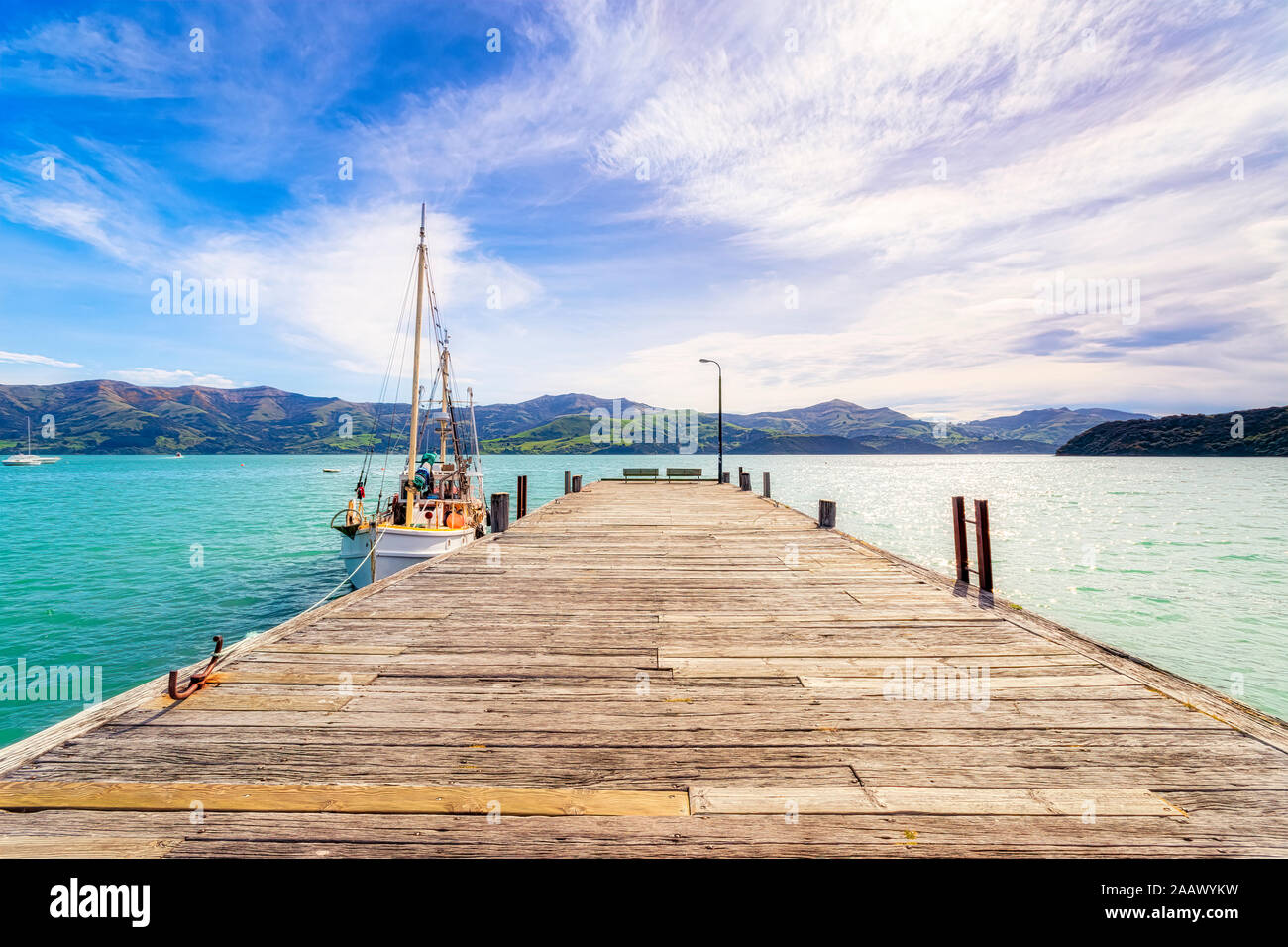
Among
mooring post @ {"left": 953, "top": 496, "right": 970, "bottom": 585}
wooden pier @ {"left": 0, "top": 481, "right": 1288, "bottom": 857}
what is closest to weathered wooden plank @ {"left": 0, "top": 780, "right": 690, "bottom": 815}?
wooden pier @ {"left": 0, "top": 481, "right": 1288, "bottom": 857}

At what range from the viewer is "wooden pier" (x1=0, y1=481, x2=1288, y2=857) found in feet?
9.20

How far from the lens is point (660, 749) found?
362 centimetres

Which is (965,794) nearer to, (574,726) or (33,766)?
(574,726)

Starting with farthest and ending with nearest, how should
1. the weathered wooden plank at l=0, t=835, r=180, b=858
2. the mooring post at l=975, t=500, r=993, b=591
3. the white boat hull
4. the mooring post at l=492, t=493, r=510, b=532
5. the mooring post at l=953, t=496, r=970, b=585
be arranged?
the white boat hull, the mooring post at l=492, t=493, r=510, b=532, the mooring post at l=953, t=496, r=970, b=585, the mooring post at l=975, t=500, r=993, b=591, the weathered wooden plank at l=0, t=835, r=180, b=858

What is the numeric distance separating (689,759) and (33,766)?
3988 millimetres

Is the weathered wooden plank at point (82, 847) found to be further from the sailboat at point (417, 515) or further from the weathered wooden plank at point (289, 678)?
the sailboat at point (417, 515)

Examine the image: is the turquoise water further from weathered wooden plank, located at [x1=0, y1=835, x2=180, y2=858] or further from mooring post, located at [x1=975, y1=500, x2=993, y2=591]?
weathered wooden plank, located at [x1=0, y1=835, x2=180, y2=858]

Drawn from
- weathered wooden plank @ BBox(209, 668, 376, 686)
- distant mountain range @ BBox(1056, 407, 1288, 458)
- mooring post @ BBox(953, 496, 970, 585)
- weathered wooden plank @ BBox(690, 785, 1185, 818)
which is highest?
distant mountain range @ BBox(1056, 407, 1288, 458)

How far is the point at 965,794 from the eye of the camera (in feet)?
10.3

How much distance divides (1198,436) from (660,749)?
236 m

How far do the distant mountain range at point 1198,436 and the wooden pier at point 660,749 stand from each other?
20494cm

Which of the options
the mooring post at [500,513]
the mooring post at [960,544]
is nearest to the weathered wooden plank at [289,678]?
the mooring post at [500,513]

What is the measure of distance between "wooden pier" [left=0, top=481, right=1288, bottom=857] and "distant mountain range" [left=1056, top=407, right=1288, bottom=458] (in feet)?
672
